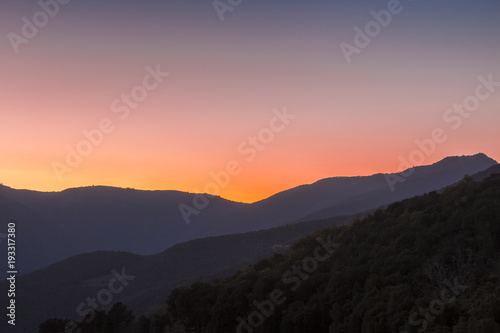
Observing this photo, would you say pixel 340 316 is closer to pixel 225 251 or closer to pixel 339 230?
pixel 339 230

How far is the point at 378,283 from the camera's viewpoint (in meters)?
31.0

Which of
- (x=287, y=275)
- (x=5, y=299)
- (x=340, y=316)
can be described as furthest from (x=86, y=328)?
(x=5, y=299)

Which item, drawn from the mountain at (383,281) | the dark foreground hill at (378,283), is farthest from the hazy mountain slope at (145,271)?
the mountain at (383,281)

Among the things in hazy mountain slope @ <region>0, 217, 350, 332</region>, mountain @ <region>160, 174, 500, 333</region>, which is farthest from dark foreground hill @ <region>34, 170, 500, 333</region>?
hazy mountain slope @ <region>0, 217, 350, 332</region>

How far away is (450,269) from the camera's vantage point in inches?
1192

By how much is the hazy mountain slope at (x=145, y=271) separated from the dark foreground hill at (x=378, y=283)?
34868mm

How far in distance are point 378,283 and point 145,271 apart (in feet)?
242

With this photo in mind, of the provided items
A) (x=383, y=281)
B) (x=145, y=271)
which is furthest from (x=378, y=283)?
(x=145, y=271)

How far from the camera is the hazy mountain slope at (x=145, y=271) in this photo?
7875 cm

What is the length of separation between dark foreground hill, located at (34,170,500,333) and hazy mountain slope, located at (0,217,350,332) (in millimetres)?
34868

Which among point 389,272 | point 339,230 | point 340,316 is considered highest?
point 339,230

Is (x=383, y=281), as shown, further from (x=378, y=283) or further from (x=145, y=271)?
(x=145, y=271)

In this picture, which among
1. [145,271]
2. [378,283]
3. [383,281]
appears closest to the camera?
[383,281]

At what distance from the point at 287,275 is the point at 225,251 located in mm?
61624
